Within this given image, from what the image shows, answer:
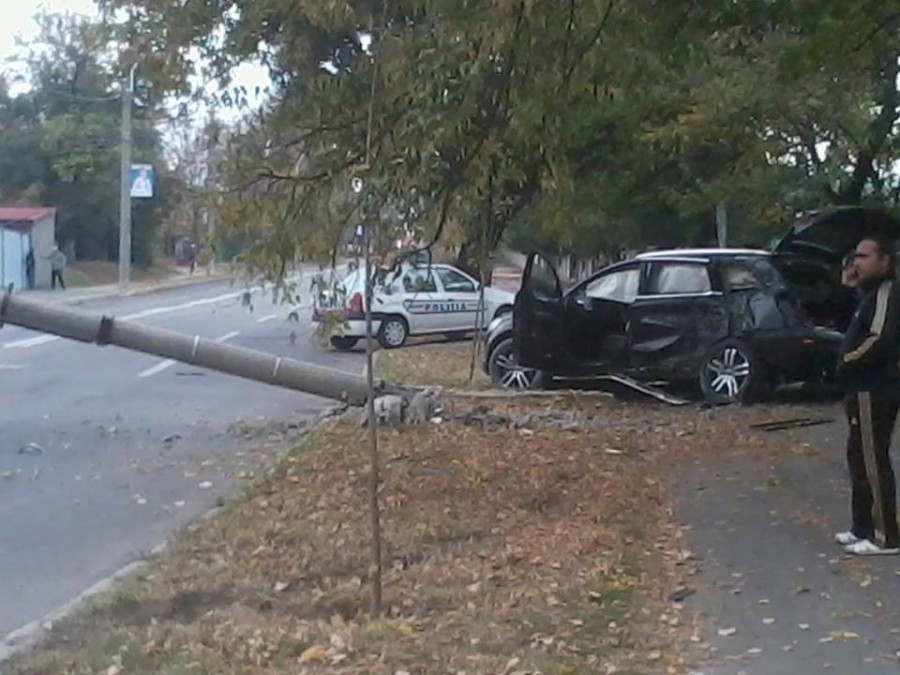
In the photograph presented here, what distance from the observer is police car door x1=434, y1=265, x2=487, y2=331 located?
97.0 feet

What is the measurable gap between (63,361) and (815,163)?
38.6ft

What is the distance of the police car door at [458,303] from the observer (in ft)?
97.0

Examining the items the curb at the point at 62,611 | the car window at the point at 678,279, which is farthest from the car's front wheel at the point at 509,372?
the curb at the point at 62,611

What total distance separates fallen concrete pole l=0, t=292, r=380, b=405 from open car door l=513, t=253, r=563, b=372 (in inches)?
85.3

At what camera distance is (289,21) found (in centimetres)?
1294

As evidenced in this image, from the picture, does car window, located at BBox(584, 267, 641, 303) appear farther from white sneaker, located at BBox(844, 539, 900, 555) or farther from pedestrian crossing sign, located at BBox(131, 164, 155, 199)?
pedestrian crossing sign, located at BBox(131, 164, 155, 199)

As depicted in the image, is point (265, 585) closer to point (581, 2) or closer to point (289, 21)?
point (581, 2)

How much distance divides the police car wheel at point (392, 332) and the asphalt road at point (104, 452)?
1.61m

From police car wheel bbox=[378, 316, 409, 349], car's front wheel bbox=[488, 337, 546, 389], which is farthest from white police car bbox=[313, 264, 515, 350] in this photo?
car's front wheel bbox=[488, 337, 546, 389]

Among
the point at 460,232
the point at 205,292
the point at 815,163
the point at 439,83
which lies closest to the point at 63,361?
the point at 815,163

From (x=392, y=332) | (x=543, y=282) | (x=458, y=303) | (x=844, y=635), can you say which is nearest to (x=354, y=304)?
(x=543, y=282)

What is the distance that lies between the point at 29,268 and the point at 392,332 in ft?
87.4

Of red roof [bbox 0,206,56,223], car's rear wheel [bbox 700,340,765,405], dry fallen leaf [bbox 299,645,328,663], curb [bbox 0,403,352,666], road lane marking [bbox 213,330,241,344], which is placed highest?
red roof [bbox 0,206,56,223]

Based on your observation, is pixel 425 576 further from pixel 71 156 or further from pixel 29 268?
pixel 71 156
